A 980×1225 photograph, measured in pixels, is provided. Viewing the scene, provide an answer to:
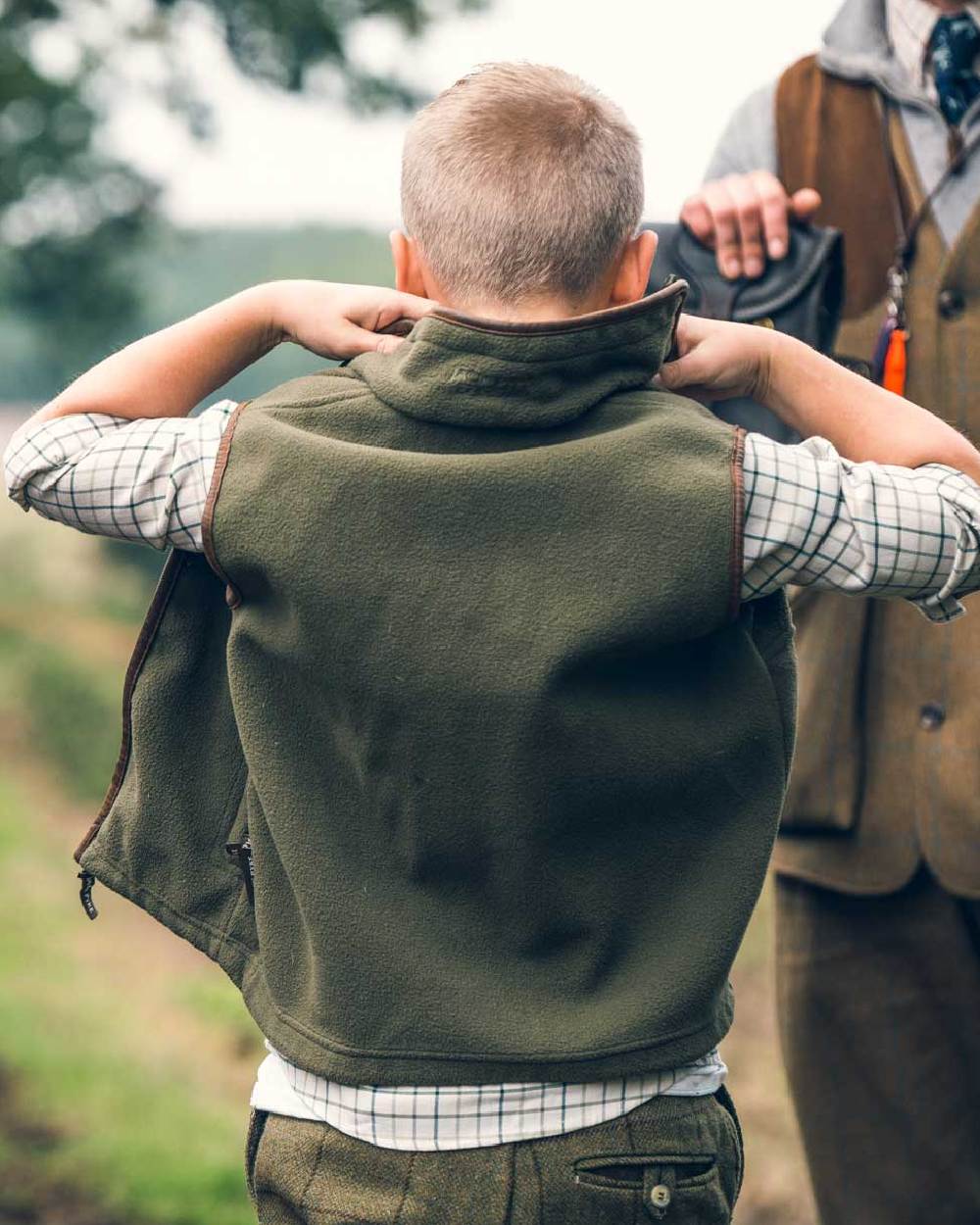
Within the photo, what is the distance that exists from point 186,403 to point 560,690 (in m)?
0.52

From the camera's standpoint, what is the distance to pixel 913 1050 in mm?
2525

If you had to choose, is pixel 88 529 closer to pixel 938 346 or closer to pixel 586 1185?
pixel 586 1185

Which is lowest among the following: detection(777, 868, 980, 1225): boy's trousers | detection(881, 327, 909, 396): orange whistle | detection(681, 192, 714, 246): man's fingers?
detection(777, 868, 980, 1225): boy's trousers

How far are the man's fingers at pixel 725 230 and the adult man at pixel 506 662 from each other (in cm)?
55

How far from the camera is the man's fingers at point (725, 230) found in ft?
7.09

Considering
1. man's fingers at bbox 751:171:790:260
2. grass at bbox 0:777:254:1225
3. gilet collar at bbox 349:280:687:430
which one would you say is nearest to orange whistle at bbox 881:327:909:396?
man's fingers at bbox 751:171:790:260

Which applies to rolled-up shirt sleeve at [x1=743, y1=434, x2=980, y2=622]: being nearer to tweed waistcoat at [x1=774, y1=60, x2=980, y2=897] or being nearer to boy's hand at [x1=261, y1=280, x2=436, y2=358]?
boy's hand at [x1=261, y1=280, x2=436, y2=358]

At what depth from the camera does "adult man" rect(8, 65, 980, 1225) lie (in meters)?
1.48

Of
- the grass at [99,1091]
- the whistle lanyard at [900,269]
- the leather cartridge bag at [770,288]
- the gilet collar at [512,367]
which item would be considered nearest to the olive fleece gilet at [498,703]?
the gilet collar at [512,367]

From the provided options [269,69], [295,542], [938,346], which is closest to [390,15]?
[269,69]

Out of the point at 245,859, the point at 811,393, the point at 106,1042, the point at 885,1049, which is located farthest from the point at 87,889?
the point at 106,1042

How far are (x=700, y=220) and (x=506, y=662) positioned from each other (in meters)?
0.97

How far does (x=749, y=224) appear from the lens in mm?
2178

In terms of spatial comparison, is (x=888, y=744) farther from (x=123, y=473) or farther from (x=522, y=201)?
(x=123, y=473)
